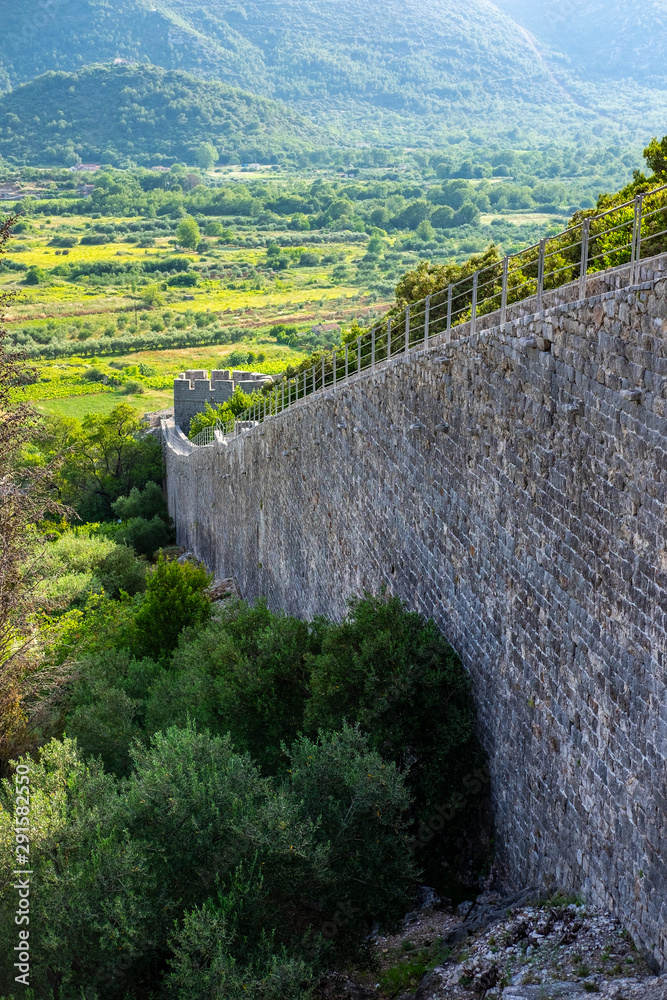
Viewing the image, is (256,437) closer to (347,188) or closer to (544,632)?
(544,632)

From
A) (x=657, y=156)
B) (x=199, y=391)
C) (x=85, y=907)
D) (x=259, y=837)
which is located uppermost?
(x=657, y=156)

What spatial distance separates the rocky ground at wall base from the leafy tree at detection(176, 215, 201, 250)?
133 metres

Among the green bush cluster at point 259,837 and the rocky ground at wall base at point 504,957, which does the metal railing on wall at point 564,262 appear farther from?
the rocky ground at wall base at point 504,957

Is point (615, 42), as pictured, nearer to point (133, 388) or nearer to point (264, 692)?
point (133, 388)

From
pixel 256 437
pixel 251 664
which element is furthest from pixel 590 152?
pixel 251 664

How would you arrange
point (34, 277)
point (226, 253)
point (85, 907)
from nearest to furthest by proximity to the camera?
point (85, 907) → point (34, 277) → point (226, 253)

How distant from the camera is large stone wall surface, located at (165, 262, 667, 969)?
630 cm

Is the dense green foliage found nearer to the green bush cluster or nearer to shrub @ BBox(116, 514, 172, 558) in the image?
shrub @ BBox(116, 514, 172, 558)

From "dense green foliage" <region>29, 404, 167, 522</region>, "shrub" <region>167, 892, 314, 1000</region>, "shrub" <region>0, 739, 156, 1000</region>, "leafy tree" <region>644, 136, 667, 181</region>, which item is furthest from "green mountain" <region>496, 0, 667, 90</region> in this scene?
"shrub" <region>167, 892, 314, 1000</region>

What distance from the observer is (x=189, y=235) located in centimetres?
13388

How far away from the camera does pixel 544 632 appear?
797 cm

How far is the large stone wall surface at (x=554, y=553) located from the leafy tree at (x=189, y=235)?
417 ft

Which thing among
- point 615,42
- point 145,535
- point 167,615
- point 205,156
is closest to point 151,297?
point 145,535

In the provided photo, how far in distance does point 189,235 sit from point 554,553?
13302 centimetres
